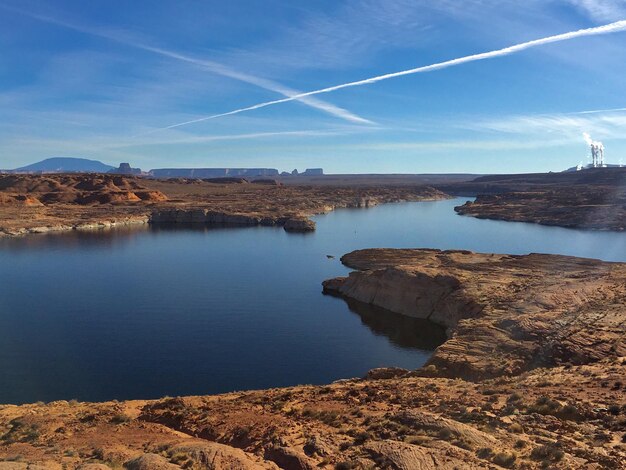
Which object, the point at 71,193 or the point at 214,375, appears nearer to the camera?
the point at 214,375

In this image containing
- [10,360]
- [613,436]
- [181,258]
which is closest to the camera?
[613,436]

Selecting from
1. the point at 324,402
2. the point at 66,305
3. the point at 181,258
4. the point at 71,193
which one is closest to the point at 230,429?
the point at 324,402

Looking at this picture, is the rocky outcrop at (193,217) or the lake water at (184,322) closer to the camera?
the lake water at (184,322)

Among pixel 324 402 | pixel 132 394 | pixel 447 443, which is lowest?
pixel 132 394

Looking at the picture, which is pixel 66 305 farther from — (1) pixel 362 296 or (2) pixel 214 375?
(1) pixel 362 296

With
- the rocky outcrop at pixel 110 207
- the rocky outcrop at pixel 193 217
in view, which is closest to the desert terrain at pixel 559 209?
the rocky outcrop at pixel 110 207

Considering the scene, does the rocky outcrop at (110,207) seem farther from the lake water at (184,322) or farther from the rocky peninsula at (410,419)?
the rocky peninsula at (410,419)

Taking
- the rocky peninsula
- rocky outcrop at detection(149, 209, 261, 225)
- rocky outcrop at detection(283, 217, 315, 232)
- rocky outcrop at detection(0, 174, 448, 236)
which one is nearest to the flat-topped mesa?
the rocky peninsula
